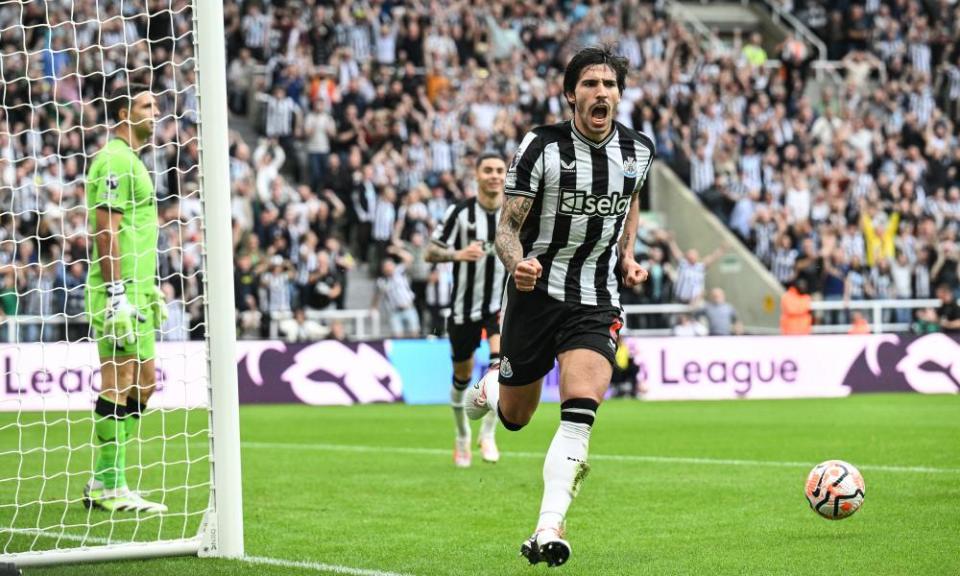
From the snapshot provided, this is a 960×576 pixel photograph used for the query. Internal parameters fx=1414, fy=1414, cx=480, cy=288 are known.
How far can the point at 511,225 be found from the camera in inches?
267

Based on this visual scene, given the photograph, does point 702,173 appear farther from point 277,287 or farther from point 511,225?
point 511,225

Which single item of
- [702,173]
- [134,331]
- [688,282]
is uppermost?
[702,173]

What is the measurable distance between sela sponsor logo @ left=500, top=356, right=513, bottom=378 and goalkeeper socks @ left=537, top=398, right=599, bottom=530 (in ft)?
1.59

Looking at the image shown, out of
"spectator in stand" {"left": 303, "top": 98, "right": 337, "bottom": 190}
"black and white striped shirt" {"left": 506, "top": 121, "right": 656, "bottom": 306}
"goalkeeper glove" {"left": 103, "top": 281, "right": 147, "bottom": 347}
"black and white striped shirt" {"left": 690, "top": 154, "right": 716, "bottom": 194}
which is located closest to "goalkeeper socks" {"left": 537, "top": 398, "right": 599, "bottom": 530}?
"black and white striped shirt" {"left": 506, "top": 121, "right": 656, "bottom": 306}

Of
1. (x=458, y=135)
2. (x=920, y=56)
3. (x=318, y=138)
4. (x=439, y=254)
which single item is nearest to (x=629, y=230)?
(x=439, y=254)

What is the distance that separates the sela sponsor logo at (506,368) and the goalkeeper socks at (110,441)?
116 inches

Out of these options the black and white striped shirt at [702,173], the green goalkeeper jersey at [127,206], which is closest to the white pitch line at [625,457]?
the green goalkeeper jersey at [127,206]

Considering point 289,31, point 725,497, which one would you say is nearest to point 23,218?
point 289,31

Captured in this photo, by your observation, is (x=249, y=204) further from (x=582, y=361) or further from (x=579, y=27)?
(x=582, y=361)

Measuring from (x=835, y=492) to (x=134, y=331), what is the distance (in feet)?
13.9

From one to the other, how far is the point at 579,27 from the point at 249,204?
394 inches

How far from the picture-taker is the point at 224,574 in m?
6.48

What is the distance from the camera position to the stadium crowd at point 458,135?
23250 mm

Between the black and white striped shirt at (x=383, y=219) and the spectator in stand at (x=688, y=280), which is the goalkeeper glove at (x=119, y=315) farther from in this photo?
the spectator in stand at (x=688, y=280)
